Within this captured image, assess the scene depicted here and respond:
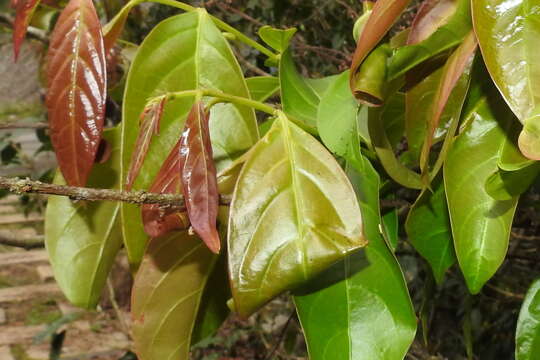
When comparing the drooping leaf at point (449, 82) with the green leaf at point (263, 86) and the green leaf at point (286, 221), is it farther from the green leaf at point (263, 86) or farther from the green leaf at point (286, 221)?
the green leaf at point (263, 86)

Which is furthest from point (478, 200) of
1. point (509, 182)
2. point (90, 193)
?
point (90, 193)

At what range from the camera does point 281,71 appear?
0.54 meters

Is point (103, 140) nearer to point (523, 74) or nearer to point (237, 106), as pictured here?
point (237, 106)

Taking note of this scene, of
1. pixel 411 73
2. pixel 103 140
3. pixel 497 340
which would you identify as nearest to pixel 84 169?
pixel 103 140

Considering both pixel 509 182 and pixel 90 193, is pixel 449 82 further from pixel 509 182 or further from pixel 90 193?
pixel 90 193

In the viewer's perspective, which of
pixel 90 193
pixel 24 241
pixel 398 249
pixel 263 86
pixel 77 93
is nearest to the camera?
pixel 90 193

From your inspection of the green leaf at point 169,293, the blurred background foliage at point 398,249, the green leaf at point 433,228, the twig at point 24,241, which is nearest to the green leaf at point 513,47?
the green leaf at point 433,228

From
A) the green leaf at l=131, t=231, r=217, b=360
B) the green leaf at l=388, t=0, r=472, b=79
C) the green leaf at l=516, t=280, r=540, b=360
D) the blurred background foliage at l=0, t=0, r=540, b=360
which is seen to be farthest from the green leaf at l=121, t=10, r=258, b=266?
the blurred background foliage at l=0, t=0, r=540, b=360

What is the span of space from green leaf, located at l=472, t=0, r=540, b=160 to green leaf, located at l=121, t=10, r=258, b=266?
0.64 ft

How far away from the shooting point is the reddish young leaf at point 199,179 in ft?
1.40

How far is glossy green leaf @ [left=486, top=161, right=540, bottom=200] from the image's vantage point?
44 centimetres

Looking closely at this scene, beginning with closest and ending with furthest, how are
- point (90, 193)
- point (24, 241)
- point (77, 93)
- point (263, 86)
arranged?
point (90, 193), point (77, 93), point (263, 86), point (24, 241)

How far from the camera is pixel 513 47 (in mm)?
405

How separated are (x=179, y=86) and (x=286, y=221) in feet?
0.53
